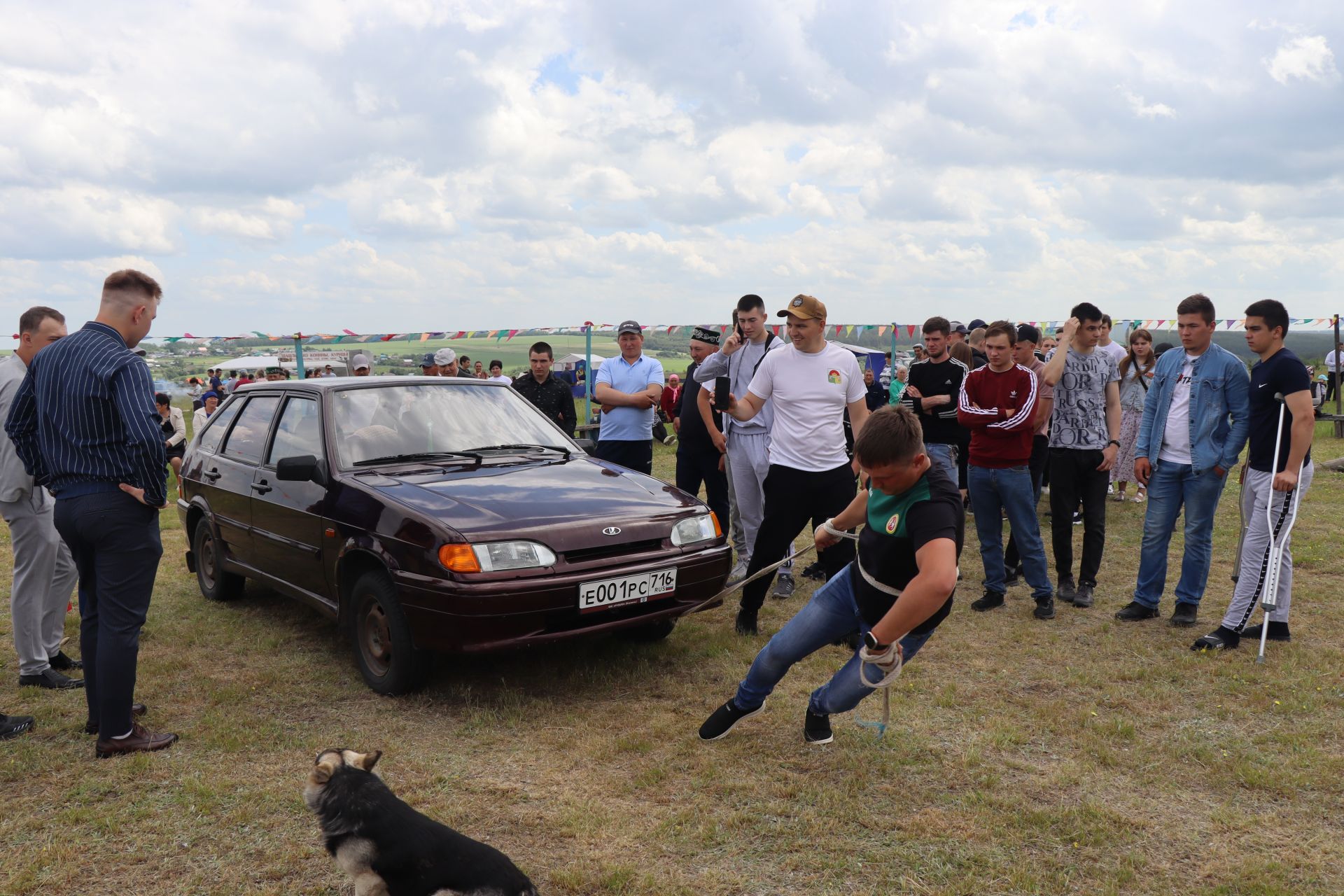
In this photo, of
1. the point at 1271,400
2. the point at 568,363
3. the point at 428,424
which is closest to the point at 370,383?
the point at 428,424

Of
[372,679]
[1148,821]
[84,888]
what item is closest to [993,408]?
[1148,821]

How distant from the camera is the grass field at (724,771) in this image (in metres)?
2.88

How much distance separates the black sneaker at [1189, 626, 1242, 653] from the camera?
16.3 feet

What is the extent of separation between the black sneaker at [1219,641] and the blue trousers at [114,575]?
542cm

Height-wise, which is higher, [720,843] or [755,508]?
[755,508]

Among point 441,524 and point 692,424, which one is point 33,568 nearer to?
point 441,524

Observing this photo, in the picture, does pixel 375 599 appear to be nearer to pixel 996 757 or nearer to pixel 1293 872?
pixel 996 757

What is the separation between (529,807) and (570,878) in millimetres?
529

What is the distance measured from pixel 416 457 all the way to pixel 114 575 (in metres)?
1.56

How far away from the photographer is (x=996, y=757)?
12.1 ft

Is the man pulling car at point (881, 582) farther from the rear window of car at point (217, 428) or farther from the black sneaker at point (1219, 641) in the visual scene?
the rear window of car at point (217, 428)

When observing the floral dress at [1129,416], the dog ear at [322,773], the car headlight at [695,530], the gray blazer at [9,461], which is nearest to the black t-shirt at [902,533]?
the car headlight at [695,530]


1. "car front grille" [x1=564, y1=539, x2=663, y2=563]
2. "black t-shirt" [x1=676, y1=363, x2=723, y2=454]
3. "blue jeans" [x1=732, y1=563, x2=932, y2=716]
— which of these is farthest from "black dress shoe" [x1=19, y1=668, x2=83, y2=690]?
"black t-shirt" [x1=676, y1=363, x2=723, y2=454]

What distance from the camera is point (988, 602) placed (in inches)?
235
